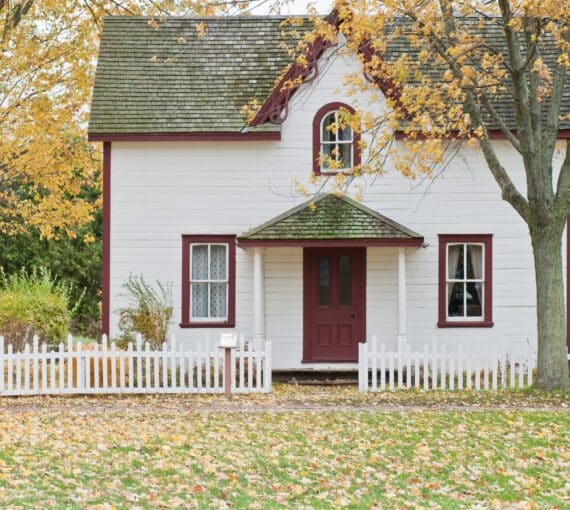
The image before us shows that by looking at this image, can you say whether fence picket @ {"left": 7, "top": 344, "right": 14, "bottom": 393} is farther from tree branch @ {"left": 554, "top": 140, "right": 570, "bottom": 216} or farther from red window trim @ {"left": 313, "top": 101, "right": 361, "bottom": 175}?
tree branch @ {"left": 554, "top": 140, "right": 570, "bottom": 216}

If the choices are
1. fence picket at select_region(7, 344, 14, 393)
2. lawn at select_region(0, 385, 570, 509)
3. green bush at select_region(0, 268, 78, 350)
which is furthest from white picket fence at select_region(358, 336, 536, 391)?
green bush at select_region(0, 268, 78, 350)

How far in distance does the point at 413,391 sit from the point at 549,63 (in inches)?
320

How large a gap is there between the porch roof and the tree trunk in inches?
139

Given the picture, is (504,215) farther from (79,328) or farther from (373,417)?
(79,328)

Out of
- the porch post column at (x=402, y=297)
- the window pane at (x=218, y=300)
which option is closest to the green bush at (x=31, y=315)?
the window pane at (x=218, y=300)

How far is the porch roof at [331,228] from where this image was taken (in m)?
20.4

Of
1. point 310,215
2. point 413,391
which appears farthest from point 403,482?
point 310,215

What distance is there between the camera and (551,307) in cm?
1719

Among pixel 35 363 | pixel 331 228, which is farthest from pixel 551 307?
pixel 35 363

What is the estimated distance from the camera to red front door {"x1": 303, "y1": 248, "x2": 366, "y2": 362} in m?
21.5

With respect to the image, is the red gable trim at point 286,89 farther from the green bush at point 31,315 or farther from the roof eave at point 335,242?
the green bush at point 31,315

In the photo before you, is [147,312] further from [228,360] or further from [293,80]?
[293,80]

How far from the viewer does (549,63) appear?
21922mm

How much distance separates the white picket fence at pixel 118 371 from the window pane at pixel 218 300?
2721 millimetres
